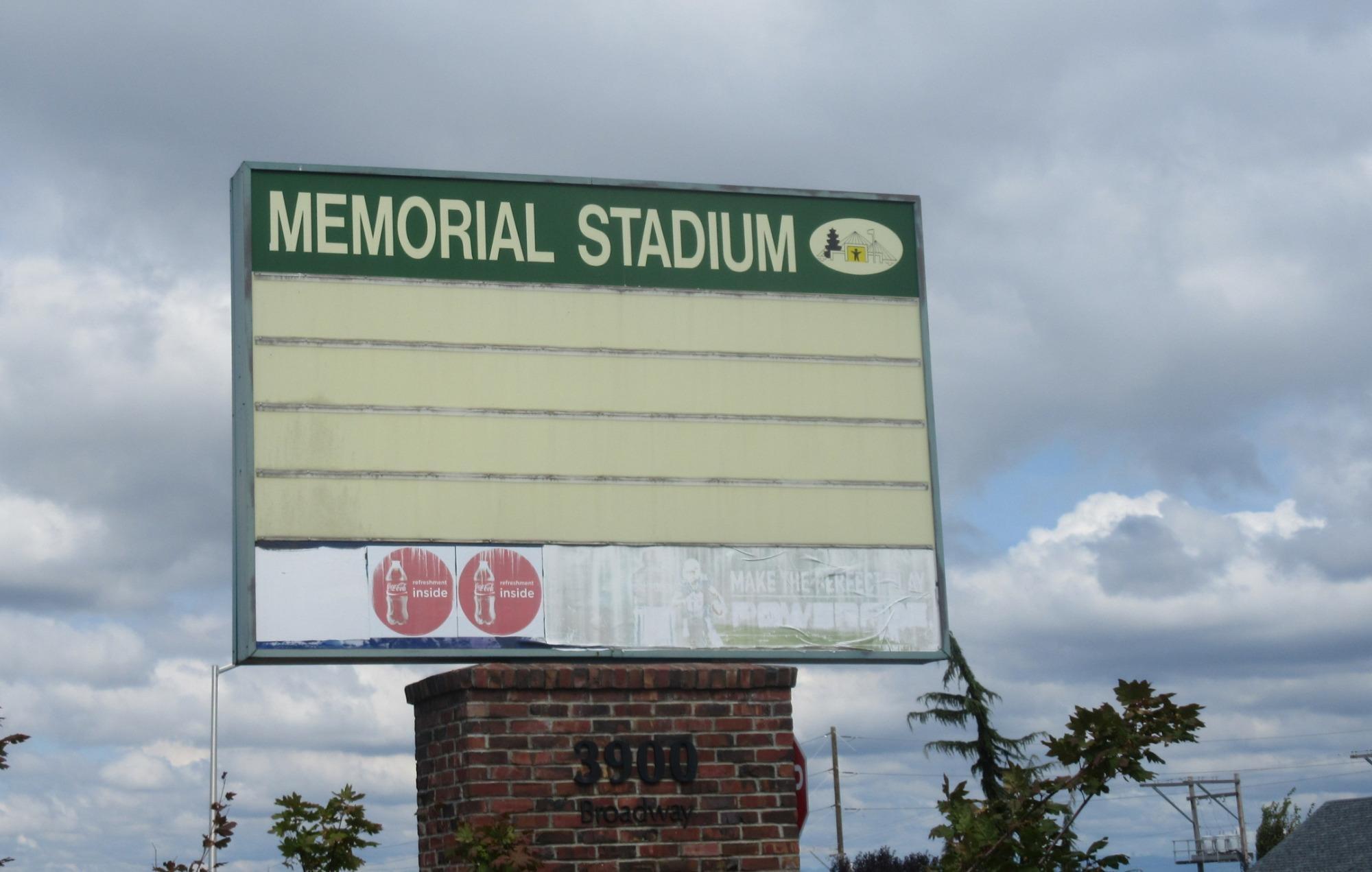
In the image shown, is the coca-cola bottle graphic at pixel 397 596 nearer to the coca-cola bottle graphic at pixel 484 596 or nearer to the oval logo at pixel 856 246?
the coca-cola bottle graphic at pixel 484 596

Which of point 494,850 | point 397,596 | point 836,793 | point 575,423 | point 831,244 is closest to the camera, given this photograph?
point 494,850

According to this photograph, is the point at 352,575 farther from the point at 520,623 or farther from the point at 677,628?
the point at 677,628

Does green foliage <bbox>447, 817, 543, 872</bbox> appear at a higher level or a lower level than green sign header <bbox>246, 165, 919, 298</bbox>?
lower

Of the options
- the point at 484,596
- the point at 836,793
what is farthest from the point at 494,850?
the point at 836,793

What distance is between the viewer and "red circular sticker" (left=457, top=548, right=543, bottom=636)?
8.63 meters

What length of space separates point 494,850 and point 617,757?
3.10 feet

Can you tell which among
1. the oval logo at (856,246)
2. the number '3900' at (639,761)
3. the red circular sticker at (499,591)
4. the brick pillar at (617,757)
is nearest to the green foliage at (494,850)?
the brick pillar at (617,757)

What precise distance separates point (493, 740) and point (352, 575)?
1130 mm

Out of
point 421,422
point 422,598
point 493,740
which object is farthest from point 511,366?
point 493,740

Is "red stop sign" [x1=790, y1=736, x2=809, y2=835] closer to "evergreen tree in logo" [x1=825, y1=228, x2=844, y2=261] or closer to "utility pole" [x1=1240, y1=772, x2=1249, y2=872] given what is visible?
"evergreen tree in logo" [x1=825, y1=228, x2=844, y2=261]

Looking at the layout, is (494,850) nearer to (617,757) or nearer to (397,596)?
(617,757)

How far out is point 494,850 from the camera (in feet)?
26.2

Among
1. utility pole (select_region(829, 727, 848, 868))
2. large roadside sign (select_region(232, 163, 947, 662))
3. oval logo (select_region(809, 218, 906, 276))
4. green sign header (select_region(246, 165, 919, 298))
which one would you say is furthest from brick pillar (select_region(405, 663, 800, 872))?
utility pole (select_region(829, 727, 848, 868))

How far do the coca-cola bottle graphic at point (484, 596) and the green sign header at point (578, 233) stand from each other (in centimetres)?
169
